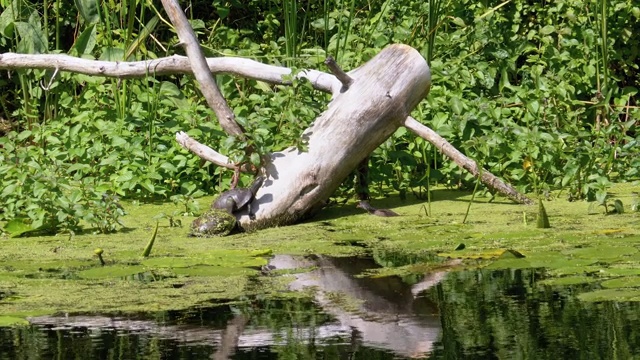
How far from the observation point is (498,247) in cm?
496

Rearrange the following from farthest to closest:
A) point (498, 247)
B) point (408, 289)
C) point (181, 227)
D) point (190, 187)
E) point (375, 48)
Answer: point (375, 48), point (190, 187), point (181, 227), point (498, 247), point (408, 289)

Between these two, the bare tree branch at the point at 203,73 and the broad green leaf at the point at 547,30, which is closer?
the bare tree branch at the point at 203,73

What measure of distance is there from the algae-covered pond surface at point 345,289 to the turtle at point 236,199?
6.3 inches

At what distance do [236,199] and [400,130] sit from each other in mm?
1172

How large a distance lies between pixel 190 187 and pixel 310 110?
86 centimetres

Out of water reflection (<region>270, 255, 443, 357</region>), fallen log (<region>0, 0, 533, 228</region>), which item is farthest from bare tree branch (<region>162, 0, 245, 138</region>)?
water reflection (<region>270, 255, 443, 357</region>)

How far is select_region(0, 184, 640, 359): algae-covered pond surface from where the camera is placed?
3459 millimetres

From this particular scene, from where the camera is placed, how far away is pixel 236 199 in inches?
226

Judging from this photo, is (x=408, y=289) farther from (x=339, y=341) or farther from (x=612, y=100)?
(x=612, y=100)

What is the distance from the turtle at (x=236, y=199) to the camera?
570cm

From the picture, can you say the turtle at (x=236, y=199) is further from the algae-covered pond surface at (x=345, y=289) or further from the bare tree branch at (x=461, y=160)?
the bare tree branch at (x=461, y=160)

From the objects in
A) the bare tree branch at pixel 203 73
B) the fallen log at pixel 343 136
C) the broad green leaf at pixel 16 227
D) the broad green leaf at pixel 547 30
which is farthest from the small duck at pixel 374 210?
the broad green leaf at pixel 547 30

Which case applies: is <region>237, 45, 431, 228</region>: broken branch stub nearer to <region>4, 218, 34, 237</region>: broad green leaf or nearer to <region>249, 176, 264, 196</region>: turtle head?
<region>249, 176, 264, 196</region>: turtle head

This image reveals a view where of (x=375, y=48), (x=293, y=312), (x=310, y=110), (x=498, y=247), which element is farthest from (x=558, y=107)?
(x=293, y=312)
